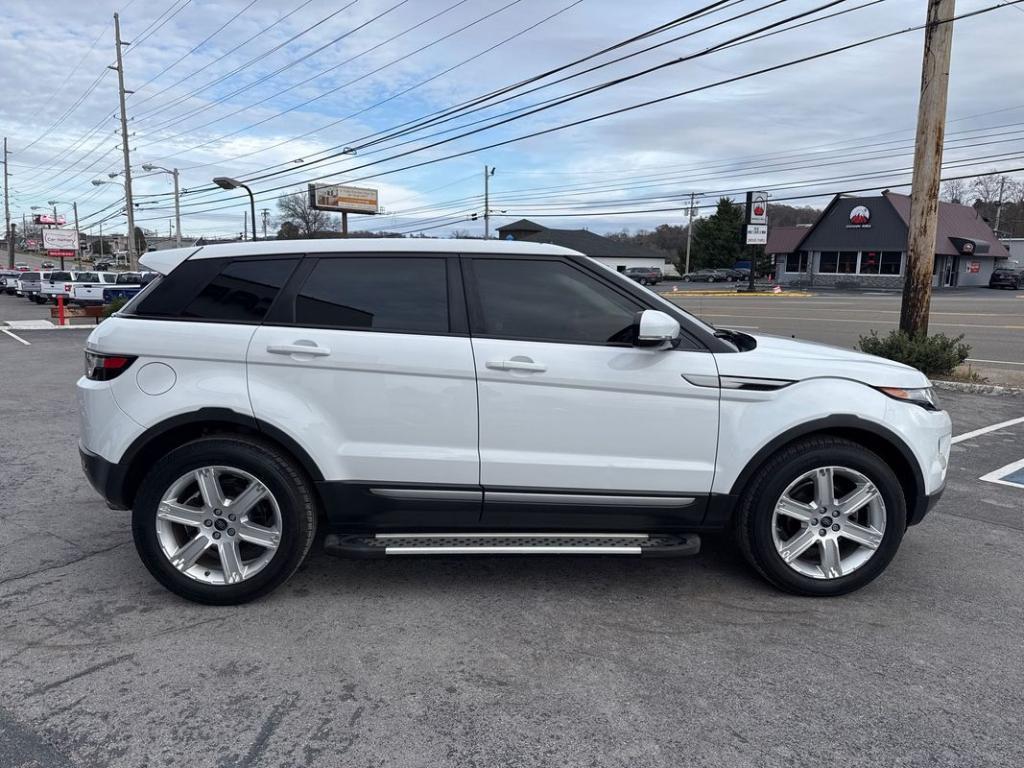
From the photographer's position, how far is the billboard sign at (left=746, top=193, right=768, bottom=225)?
149 feet

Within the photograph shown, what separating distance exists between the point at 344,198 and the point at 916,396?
4484 centimetres

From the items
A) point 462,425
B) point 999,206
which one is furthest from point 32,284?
point 999,206

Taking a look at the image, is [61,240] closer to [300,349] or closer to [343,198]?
[343,198]

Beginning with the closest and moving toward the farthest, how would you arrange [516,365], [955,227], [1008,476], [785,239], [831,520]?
1. [516,365]
2. [831,520]
3. [1008,476]
4. [955,227]
5. [785,239]

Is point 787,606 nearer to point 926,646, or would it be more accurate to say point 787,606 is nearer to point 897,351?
point 926,646

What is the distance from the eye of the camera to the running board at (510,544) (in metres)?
3.58

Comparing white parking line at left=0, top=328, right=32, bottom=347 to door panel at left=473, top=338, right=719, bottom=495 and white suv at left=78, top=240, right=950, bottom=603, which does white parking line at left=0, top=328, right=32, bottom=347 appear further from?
door panel at left=473, top=338, right=719, bottom=495

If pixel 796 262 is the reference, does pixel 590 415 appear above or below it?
below

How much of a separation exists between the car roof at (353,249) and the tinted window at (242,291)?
8 centimetres

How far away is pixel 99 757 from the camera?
2.56m

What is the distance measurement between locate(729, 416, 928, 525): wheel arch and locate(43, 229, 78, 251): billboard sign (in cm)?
6542

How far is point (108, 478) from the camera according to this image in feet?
12.0

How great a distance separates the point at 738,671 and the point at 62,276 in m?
41.0

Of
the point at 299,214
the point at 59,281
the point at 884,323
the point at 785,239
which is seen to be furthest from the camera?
the point at 299,214
